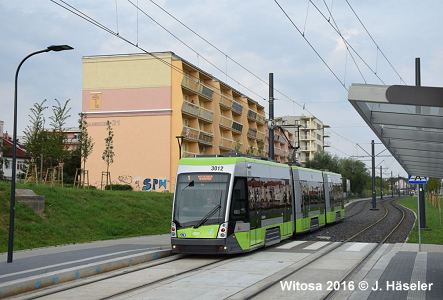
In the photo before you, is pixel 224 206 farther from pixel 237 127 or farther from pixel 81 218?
pixel 237 127

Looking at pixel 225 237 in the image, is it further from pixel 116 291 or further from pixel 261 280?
pixel 116 291

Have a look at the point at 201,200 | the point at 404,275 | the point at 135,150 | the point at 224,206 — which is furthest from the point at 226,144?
the point at 404,275

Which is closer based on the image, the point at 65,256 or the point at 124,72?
the point at 65,256

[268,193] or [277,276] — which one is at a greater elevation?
[268,193]

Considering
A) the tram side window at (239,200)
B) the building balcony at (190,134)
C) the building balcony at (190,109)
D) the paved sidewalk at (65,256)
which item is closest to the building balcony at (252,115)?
the building balcony at (190,109)

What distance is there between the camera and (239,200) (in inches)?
650

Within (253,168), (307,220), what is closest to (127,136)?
(307,220)

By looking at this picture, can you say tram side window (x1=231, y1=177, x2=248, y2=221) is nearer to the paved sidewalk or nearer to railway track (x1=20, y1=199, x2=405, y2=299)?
railway track (x1=20, y1=199, x2=405, y2=299)

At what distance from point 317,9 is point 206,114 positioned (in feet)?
167

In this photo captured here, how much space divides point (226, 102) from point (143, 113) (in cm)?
1725

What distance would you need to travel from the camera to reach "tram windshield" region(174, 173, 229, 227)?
16.0 m

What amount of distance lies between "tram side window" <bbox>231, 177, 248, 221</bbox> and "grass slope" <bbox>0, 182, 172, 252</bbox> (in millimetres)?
7290

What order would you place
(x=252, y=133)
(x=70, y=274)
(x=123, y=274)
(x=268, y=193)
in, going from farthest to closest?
(x=252, y=133) → (x=268, y=193) → (x=123, y=274) → (x=70, y=274)

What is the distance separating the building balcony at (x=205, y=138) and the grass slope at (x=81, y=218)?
1093 inches
